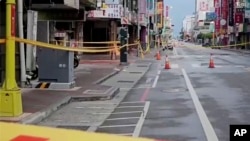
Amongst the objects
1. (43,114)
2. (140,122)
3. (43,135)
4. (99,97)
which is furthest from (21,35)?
(43,135)

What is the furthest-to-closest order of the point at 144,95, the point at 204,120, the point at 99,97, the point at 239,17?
1. the point at 239,17
2. the point at 144,95
3. the point at 99,97
4. the point at 204,120

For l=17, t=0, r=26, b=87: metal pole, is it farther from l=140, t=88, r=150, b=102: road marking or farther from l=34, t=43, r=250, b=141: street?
l=140, t=88, r=150, b=102: road marking

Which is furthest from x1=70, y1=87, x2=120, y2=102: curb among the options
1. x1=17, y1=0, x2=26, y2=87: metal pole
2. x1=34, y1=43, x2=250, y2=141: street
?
x1=17, y1=0, x2=26, y2=87: metal pole

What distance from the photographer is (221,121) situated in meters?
11.4

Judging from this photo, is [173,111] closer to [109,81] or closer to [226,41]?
[109,81]

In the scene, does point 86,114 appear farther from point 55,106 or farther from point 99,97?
point 99,97

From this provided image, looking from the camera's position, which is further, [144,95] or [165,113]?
[144,95]

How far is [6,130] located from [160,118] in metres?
7.69

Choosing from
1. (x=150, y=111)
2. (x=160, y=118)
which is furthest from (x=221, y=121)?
(x=150, y=111)

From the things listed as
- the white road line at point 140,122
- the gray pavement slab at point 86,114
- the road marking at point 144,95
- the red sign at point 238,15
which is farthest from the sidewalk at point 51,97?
the red sign at point 238,15

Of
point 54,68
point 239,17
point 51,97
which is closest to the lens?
point 51,97

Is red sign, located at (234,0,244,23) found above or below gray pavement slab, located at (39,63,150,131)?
above

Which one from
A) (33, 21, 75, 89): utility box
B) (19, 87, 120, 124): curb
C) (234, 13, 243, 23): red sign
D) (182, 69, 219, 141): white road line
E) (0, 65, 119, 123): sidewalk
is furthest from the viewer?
(234, 13, 243, 23): red sign

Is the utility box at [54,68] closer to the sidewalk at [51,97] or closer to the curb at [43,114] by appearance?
the sidewalk at [51,97]
